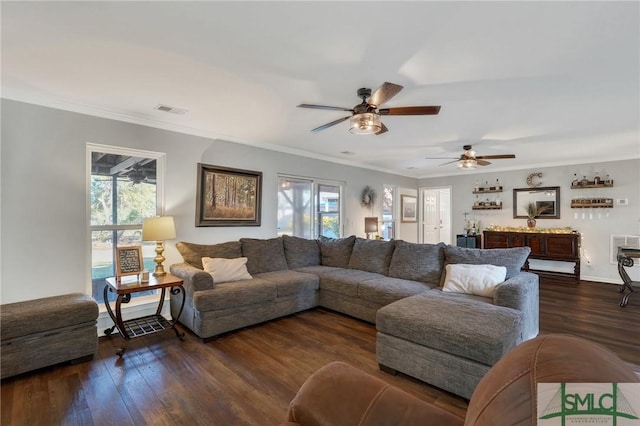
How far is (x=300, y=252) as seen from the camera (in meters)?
4.54

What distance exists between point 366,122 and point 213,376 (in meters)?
2.46

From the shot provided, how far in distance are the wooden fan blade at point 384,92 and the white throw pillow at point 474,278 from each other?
191cm

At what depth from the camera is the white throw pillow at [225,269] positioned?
134 inches

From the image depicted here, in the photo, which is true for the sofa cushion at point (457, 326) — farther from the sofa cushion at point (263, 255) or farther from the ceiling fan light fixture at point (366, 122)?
the sofa cushion at point (263, 255)

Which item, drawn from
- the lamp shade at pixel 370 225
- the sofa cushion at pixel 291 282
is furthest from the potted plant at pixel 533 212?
the sofa cushion at pixel 291 282

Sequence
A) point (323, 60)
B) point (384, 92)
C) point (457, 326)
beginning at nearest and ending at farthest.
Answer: point (457, 326), point (323, 60), point (384, 92)

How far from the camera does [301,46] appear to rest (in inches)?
79.4

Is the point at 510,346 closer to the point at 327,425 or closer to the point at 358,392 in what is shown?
the point at 358,392

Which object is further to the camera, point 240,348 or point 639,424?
point 240,348

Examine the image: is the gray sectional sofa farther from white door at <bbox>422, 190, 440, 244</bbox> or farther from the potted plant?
white door at <bbox>422, 190, 440, 244</bbox>

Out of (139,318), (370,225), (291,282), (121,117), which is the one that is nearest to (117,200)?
(121,117)

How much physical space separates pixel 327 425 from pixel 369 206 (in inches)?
230

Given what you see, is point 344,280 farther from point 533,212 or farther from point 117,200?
point 533,212

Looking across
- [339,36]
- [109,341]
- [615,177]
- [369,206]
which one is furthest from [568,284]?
[109,341]
